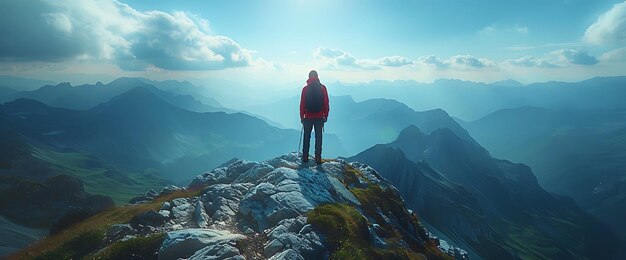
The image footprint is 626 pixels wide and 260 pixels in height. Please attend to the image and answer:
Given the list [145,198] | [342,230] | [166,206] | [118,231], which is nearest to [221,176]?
[145,198]

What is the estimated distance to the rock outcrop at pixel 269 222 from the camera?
47.2 feet

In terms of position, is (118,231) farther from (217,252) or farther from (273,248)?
(273,248)

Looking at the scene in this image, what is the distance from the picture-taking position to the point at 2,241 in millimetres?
106125

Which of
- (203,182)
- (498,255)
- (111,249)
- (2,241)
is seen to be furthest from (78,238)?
(498,255)

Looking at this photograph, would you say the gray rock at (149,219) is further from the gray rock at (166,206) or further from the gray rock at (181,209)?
the gray rock at (166,206)

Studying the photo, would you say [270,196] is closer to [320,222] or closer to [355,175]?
[320,222]

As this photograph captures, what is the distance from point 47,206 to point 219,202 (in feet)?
586

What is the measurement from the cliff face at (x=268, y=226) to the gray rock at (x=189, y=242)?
0.04 m

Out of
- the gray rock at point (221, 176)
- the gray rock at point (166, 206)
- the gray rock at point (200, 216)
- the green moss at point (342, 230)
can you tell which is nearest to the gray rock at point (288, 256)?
the green moss at point (342, 230)

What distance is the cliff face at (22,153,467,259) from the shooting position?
14359mm

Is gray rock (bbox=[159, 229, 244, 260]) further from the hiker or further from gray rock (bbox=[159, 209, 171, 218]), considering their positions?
the hiker

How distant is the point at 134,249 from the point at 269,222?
20.8 ft

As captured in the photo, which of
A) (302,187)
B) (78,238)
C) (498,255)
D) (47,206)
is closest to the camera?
(78,238)

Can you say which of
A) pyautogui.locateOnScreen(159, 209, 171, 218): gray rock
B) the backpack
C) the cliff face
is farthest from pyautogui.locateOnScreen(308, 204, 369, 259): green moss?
the backpack
